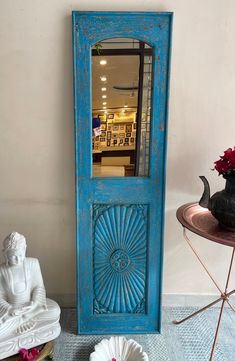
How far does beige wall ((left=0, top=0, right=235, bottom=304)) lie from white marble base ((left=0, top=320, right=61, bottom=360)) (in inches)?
18.6

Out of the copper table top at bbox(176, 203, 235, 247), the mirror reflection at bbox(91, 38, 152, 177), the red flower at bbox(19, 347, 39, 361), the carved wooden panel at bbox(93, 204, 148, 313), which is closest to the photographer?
the copper table top at bbox(176, 203, 235, 247)

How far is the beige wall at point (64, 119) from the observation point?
1767 millimetres

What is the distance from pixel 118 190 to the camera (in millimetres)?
1855

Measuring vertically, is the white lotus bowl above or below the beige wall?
below

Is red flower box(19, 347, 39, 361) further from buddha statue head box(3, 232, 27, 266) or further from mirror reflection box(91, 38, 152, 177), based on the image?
mirror reflection box(91, 38, 152, 177)

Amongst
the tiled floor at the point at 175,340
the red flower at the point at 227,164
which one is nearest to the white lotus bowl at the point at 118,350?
the tiled floor at the point at 175,340

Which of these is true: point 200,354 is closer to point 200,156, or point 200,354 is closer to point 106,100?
point 200,156

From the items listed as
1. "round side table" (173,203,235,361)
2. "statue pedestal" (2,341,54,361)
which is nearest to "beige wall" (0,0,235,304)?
"round side table" (173,203,235,361)

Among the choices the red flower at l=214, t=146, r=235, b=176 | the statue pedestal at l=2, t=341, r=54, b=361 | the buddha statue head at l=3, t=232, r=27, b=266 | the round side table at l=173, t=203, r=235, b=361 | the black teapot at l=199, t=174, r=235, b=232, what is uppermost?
the red flower at l=214, t=146, r=235, b=176

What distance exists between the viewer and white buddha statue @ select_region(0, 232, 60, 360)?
163 cm

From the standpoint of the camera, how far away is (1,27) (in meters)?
1.76

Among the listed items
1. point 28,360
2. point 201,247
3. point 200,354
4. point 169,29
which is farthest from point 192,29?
point 28,360

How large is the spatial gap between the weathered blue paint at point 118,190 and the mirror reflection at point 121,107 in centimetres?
4

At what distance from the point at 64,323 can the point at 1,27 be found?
1991mm
